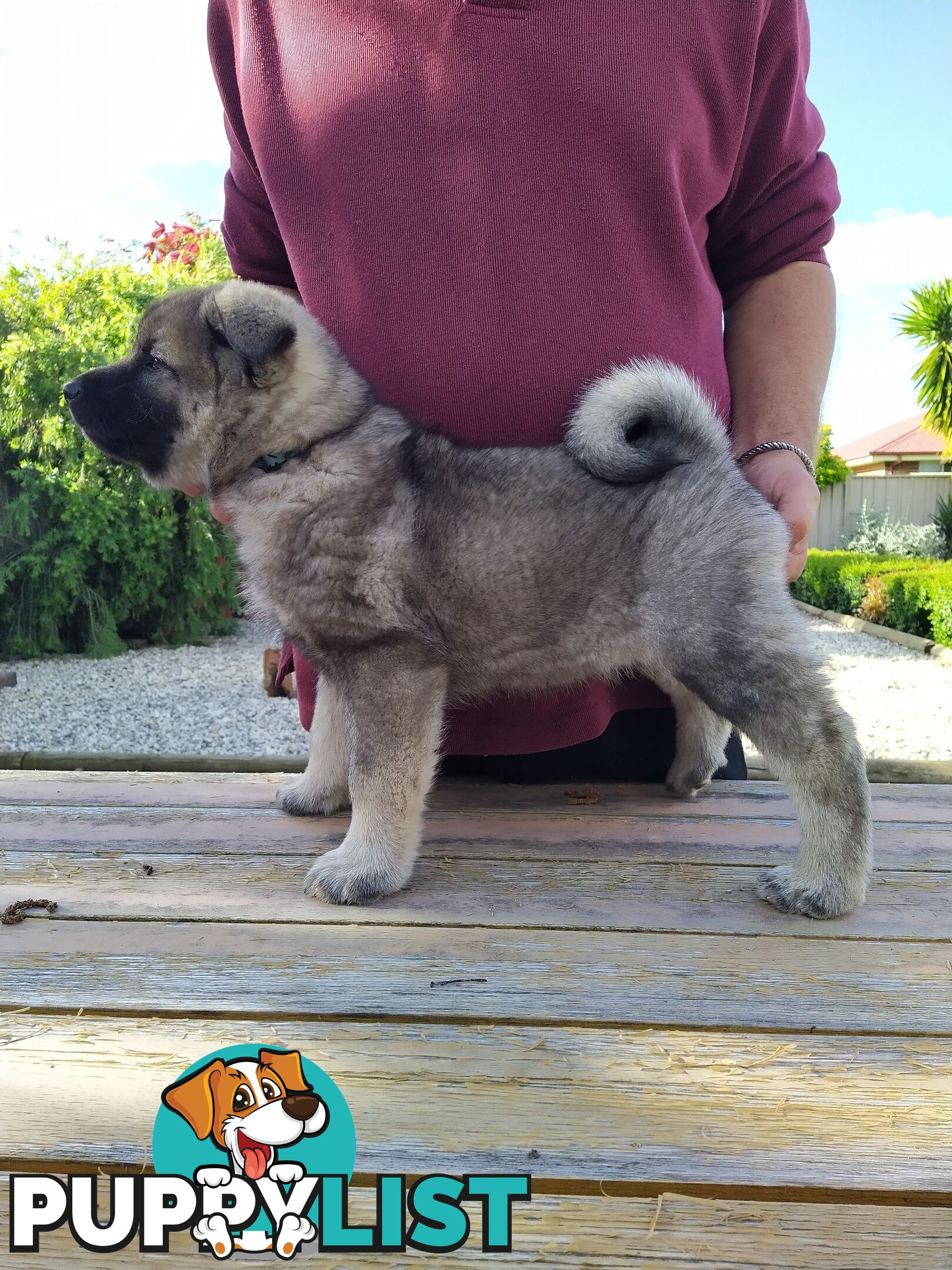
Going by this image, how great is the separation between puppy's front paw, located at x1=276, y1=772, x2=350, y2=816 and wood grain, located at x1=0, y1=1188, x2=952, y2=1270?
1.59 meters

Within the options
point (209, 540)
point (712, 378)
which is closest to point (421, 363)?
point (712, 378)

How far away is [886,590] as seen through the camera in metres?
13.1

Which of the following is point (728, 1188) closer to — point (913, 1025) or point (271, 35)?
point (913, 1025)

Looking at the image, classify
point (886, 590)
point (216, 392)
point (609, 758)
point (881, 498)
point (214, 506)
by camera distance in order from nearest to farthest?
1. point (216, 392)
2. point (214, 506)
3. point (609, 758)
4. point (886, 590)
5. point (881, 498)

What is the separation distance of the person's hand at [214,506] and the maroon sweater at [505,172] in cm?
51

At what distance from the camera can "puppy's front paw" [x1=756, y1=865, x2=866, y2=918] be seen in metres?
1.98

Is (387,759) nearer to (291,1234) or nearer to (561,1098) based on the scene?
(561,1098)

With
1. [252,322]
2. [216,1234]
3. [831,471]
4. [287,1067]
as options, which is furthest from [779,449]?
[831,471]

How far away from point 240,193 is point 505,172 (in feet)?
2.91

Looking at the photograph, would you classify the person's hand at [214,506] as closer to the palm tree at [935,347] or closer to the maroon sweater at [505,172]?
the maroon sweater at [505,172]

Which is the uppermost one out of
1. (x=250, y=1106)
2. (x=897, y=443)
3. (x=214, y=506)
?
(x=897, y=443)

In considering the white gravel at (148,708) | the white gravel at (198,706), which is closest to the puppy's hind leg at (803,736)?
the white gravel at (198,706)

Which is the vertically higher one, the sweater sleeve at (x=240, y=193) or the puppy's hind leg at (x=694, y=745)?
the sweater sleeve at (x=240, y=193)

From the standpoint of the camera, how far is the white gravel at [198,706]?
7.43 metres
